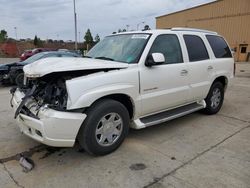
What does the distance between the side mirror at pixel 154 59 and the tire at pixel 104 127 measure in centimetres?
79

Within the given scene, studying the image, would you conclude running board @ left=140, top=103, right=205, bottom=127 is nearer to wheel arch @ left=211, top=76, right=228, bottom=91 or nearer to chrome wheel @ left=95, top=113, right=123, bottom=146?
chrome wheel @ left=95, top=113, right=123, bottom=146

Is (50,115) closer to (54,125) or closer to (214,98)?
(54,125)

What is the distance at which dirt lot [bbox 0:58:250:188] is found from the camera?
286 cm

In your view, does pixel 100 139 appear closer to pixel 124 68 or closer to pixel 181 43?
pixel 124 68

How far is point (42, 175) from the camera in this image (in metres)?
2.99

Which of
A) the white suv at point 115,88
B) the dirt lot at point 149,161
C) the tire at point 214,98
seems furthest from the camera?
the tire at point 214,98

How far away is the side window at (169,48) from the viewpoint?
3.98 m

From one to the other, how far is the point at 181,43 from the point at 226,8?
28.6m

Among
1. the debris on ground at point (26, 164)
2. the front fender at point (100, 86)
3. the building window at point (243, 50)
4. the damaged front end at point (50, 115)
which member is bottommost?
the debris on ground at point (26, 164)

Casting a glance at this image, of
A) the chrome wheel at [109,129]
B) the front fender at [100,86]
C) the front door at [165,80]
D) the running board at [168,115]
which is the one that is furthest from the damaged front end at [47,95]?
the running board at [168,115]

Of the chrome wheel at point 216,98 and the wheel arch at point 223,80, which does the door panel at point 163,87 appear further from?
the wheel arch at point 223,80

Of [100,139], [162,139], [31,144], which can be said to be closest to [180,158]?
[162,139]

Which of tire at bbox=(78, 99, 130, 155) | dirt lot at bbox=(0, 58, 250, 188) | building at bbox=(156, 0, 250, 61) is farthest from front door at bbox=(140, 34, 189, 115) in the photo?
building at bbox=(156, 0, 250, 61)

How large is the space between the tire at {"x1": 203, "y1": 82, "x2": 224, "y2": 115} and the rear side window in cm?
67
